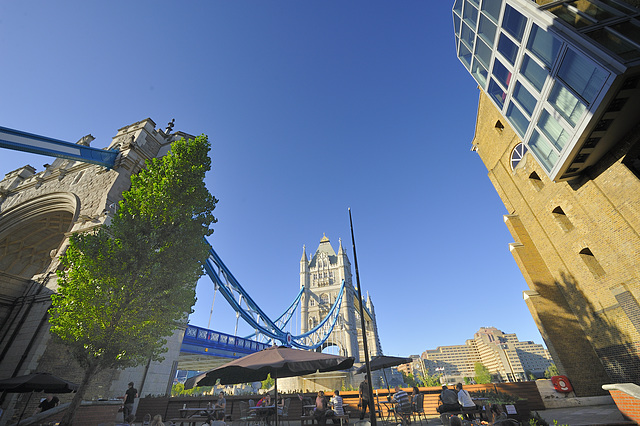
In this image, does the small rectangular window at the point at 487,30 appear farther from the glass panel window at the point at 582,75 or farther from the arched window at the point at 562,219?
the arched window at the point at 562,219

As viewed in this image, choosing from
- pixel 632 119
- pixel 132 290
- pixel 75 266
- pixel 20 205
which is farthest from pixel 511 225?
pixel 20 205

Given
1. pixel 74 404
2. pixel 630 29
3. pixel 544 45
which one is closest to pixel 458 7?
pixel 544 45

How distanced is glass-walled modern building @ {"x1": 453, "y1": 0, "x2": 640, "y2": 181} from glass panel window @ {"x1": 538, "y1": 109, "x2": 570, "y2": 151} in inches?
1.5

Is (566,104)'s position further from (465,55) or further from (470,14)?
(465,55)

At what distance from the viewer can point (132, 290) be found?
9992 mm

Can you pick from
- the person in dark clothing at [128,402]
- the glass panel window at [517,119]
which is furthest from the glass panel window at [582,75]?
the person in dark clothing at [128,402]

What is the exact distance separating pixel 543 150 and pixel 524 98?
7.93 ft

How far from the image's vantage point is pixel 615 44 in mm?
8953

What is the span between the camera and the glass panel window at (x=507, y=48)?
12180mm

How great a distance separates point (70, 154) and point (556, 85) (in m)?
24.9

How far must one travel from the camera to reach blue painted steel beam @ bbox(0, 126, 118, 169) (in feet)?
51.9

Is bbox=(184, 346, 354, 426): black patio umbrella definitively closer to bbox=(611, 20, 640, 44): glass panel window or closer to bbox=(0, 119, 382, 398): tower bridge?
bbox=(0, 119, 382, 398): tower bridge

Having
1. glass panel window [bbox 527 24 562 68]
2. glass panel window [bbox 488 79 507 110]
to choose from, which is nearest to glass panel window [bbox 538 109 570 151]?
glass panel window [bbox 527 24 562 68]

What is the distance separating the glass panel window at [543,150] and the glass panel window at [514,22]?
13.6ft
